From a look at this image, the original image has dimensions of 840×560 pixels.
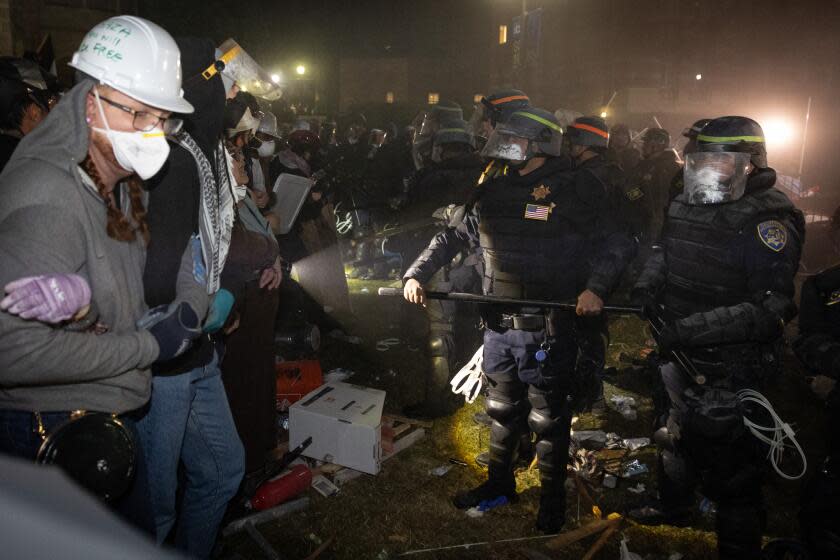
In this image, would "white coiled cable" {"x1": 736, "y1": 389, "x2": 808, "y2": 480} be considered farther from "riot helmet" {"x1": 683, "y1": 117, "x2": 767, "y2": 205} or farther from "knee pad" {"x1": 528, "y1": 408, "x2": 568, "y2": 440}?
"riot helmet" {"x1": 683, "y1": 117, "x2": 767, "y2": 205}

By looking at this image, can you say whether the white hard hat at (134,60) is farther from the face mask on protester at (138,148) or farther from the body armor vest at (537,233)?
the body armor vest at (537,233)

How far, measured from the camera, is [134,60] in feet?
7.06

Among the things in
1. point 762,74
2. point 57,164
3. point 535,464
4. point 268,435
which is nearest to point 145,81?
point 57,164

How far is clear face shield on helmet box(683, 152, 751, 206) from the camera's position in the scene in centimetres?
359

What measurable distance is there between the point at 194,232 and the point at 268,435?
98.4 inches

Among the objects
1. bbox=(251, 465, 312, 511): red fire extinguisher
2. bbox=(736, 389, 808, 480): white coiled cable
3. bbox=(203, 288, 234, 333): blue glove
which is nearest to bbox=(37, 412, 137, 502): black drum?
bbox=(203, 288, 234, 333): blue glove

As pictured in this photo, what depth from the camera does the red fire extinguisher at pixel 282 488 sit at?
4102mm

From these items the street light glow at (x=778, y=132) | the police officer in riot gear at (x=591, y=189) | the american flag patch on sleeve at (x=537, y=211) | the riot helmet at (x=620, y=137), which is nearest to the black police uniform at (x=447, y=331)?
the police officer in riot gear at (x=591, y=189)

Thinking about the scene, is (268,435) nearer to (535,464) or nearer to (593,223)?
(535,464)

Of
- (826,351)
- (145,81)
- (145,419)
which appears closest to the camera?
(145,81)

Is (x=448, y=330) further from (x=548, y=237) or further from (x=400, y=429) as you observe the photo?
(x=548, y=237)

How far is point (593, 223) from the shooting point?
4113 mm

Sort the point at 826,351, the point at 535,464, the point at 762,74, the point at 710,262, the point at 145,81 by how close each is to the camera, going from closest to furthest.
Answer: the point at 145,81
the point at 826,351
the point at 710,262
the point at 535,464
the point at 762,74

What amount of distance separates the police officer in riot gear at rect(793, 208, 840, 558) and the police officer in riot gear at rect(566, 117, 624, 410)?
148 cm
